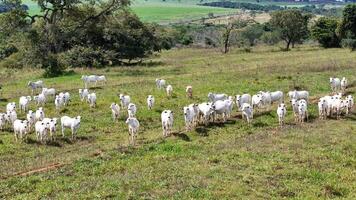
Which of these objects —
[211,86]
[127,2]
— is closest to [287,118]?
[211,86]

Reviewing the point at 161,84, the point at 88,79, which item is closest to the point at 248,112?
the point at 161,84

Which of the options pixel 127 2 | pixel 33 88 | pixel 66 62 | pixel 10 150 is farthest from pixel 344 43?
pixel 10 150

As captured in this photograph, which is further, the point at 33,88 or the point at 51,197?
the point at 33,88

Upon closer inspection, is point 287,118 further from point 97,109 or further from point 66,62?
point 66,62

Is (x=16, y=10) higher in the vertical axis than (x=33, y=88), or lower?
higher

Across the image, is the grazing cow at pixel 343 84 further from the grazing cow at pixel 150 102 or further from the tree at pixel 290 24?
the tree at pixel 290 24

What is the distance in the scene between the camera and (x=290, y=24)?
9638cm

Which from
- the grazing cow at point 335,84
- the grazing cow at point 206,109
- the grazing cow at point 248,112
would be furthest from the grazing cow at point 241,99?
the grazing cow at point 335,84

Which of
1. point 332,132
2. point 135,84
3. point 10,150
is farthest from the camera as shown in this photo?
point 135,84

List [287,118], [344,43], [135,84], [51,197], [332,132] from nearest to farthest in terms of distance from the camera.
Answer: [51,197] < [332,132] < [287,118] < [135,84] < [344,43]

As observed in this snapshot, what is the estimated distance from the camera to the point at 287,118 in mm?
32906

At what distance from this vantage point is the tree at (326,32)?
310ft

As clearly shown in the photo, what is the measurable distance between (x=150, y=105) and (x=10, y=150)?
1147 centimetres

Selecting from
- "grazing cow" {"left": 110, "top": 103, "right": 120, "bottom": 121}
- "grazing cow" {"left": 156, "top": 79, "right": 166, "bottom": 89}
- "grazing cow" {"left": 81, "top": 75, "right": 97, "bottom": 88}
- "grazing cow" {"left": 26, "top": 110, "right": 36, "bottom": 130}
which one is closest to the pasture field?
"grazing cow" {"left": 110, "top": 103, "right": 120, "bottom": 121}
